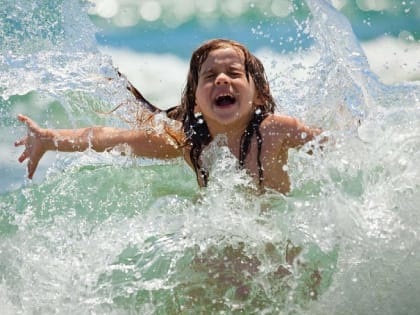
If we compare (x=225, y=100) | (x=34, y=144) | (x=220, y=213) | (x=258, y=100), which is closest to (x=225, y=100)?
(x=225, y=100)

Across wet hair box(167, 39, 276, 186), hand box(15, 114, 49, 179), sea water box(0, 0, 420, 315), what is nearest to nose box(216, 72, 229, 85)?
wet hair box(167, 39, 276, 186)

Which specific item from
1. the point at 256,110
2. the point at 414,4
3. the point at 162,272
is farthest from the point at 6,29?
the point at 414,4

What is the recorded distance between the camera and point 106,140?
3.61 m

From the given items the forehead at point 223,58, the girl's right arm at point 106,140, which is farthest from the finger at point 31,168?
the forehead at point 223,58

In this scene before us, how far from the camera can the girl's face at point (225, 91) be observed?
326cm

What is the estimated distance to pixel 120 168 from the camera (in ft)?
14.4

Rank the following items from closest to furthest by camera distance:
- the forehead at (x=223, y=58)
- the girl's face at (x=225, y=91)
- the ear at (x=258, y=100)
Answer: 1. the girl's face at (x=225, y=91)
2. the forehead at (x=223, y=58)
3. the ear at (x=258, y=100)

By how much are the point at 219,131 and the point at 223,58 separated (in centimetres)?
33

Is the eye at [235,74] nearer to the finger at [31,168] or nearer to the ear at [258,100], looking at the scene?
the ear at [258,100]

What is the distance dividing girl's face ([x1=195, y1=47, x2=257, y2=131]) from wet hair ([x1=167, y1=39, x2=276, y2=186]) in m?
0.03

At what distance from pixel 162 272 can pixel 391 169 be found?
0.98 metres

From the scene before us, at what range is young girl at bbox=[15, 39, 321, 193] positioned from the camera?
3.30 metres

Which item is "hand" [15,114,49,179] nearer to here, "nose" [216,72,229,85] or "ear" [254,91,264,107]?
"nose" [216,72,229,85]

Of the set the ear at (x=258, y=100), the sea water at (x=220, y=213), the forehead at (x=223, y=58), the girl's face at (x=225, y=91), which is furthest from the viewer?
the ear at (x=258, y=100)
